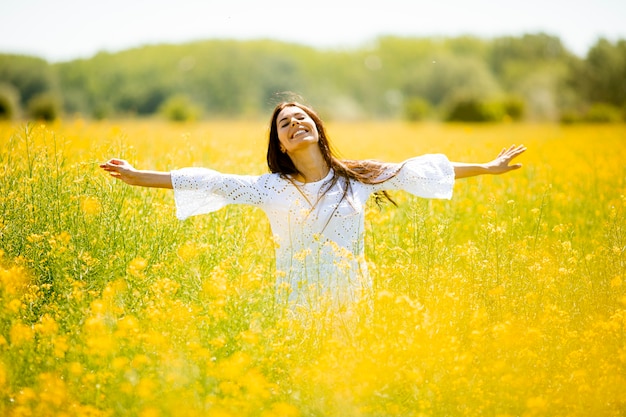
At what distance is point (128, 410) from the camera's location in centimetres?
289

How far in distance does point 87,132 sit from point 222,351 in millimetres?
8822

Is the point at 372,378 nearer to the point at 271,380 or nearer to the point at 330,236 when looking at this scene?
the point at 271,380

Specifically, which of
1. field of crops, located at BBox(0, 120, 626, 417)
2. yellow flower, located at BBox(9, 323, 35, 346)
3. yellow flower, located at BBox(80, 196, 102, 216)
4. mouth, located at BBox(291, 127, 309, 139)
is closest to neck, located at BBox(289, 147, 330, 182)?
mouth, located at BBox(291, 127, 309, 139)

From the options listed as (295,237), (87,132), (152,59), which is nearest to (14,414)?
(295,237)

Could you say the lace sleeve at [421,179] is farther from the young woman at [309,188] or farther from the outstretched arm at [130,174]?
the outstretched arm at [130,174]

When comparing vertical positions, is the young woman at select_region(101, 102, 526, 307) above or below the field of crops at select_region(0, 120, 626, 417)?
above

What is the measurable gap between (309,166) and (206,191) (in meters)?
0.64

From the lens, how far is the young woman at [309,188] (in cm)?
393

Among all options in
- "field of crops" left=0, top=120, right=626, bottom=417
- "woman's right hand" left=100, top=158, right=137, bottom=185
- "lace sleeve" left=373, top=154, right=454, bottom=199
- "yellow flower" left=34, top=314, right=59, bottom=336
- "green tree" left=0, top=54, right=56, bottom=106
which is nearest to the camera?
"field of crops" left=0, top=120, right=626, bottom=417

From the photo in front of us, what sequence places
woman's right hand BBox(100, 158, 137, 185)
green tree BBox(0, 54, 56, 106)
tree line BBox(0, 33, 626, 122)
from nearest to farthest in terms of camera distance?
woman's right hand BBox(100, 158, 137, 185)
tree line BBox(0, 33, 626, 122)
green tree BBox(0, 54, 56, 106)

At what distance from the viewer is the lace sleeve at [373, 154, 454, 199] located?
417 centimetres

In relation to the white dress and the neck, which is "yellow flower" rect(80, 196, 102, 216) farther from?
the neck

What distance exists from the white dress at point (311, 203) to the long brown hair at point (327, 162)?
0.04 m

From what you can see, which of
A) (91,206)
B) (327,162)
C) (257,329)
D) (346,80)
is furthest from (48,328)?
(346,80)
